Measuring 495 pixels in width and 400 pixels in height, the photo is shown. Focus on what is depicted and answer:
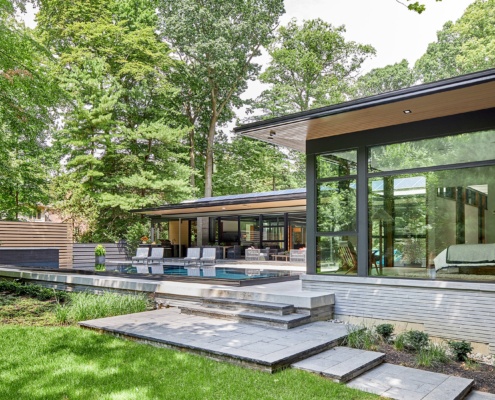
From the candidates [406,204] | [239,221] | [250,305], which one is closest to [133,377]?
[250,305]

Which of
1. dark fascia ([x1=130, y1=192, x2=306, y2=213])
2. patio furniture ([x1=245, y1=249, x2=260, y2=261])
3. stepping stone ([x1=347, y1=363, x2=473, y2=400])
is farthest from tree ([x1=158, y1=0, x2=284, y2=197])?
stepping stone ([x1=347, y1=363, x2=473, y2=400])

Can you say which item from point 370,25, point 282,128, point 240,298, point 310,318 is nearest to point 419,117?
point 282,128

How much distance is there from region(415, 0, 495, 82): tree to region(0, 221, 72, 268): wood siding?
2387 centimetres

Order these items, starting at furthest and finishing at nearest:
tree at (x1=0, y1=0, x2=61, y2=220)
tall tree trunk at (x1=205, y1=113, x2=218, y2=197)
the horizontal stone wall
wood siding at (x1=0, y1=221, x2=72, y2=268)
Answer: tall tree trunk at (x1=205, y1=113, x2=218, y2=197)
wood siding at (x1=0, y1=221, x2=72, y2=268)
tree at (x1=0, y1=0, x2=61, y2=220)
the horizontal stone wall

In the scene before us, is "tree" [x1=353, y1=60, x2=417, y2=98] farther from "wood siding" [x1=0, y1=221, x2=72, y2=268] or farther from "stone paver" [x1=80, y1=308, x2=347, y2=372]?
"stone paver" [x1=80, y1=308, x2=347, y2=372]

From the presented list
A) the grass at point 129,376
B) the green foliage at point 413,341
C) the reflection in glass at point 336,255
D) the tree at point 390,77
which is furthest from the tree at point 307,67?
the grass at point 129,376

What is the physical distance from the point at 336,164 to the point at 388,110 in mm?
1533

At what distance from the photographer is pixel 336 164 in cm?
718

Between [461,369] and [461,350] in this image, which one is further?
[461,350]

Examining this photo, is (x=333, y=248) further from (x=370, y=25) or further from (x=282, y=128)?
(x=370, y=25)

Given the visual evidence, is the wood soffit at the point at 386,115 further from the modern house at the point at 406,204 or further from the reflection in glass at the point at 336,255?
the reflection in glass at the point at 336,255

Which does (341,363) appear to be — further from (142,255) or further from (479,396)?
(142,255)

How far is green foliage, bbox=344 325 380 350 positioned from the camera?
17.4ft

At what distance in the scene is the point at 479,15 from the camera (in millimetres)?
25703
